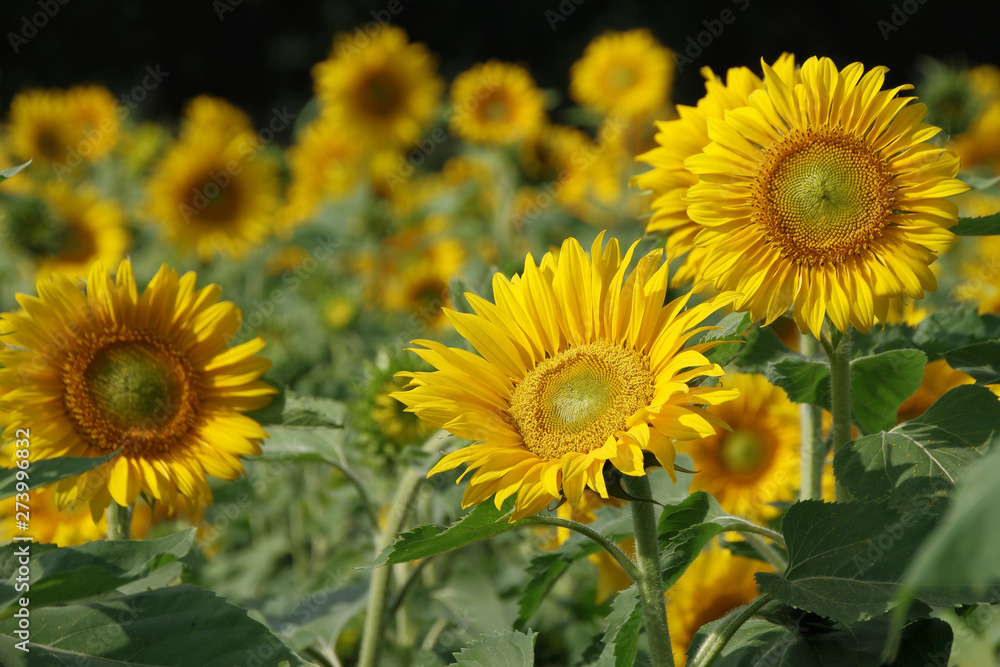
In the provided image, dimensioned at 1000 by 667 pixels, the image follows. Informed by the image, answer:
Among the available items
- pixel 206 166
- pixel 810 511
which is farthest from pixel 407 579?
pixel 206 166

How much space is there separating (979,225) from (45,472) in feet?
3.39

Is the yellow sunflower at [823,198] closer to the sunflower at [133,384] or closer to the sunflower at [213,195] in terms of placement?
the sunflower at [133,384]

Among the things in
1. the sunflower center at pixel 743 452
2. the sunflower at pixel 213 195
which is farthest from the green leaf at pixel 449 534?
the sunflower at pixel 213 195

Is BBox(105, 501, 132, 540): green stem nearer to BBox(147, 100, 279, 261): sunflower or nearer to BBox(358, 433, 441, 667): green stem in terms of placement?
BBox(358, 433, 441, 667): green stem

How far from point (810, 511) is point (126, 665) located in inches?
29.2

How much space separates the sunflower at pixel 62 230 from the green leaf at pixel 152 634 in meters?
2.31

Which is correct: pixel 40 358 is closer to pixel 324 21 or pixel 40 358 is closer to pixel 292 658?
pixel 292 658

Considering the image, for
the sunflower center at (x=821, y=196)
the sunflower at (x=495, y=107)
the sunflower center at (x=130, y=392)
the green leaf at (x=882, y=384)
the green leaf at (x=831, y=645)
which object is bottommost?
the green leaf at (x=831, y=645)

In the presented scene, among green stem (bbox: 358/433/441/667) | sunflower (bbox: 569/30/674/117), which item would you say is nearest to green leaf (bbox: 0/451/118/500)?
green stem (bbox: 358/433/441/667)

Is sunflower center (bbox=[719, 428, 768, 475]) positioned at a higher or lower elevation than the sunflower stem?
higher

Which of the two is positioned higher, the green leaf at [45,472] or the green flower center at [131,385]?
the green flower center at [131,385]

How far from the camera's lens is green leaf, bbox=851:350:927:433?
0.99 meters

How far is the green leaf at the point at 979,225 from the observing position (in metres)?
0.98

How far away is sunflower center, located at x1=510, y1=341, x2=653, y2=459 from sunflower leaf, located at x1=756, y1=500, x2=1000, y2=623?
0.21 metres
